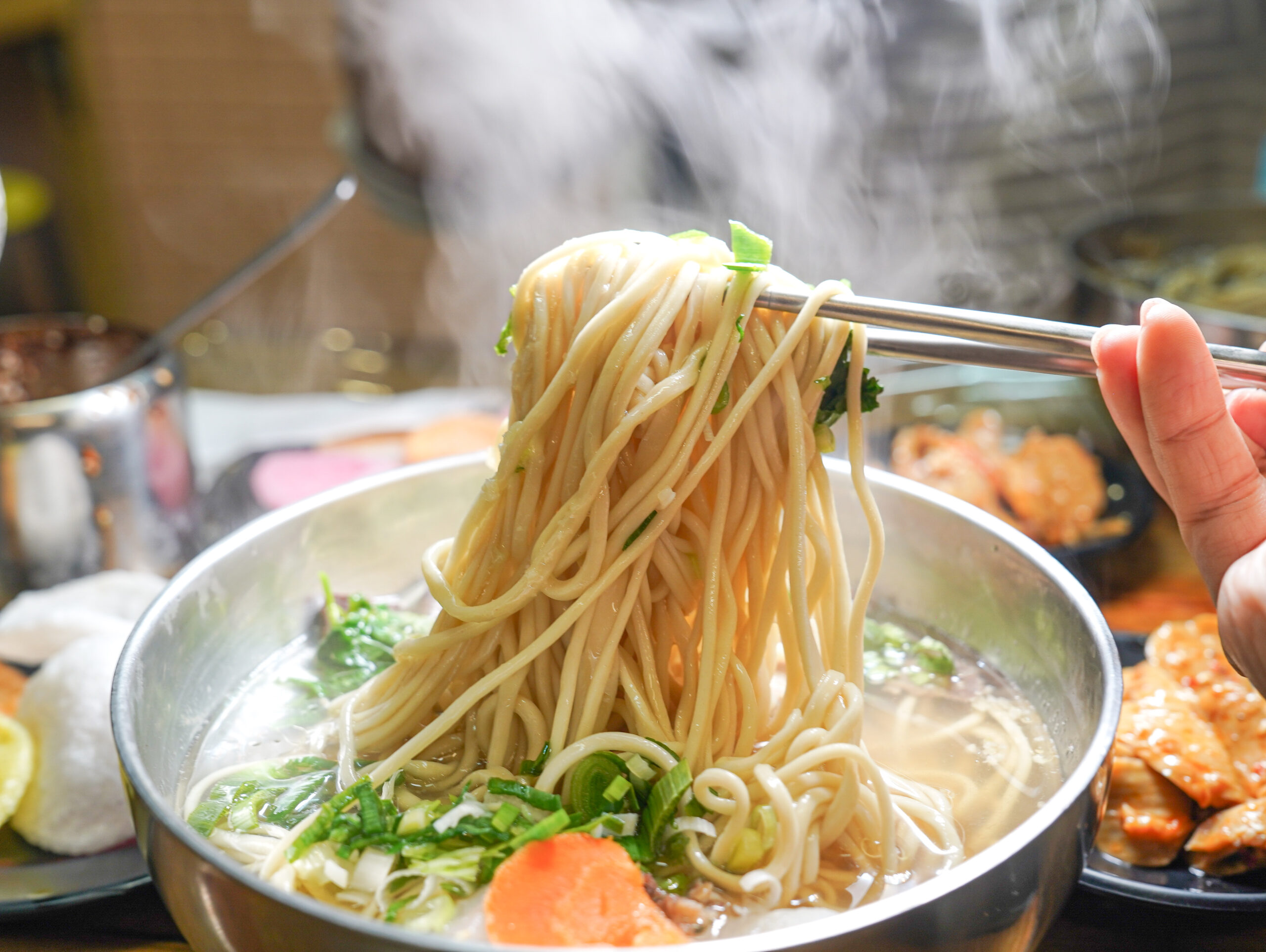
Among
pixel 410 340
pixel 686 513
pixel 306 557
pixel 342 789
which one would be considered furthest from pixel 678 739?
pixel 410 340

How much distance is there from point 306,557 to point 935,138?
11.4 feet

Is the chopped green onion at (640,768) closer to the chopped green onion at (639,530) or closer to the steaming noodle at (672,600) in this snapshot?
the steaming noodle at (672,600)

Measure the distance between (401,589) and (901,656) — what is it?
88 cm

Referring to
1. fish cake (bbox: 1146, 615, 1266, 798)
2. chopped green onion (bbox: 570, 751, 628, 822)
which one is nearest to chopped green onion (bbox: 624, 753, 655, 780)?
chopped green onion (bbox: 570, 751, 628, 822)

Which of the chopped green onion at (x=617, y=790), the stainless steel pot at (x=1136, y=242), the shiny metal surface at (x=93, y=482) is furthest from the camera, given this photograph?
the stainless steel pot at (x=1136, y=242)

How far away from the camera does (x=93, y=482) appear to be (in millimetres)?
2277

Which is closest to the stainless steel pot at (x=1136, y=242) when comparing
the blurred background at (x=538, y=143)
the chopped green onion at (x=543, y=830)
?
the blurred background at (x=538, y=143)

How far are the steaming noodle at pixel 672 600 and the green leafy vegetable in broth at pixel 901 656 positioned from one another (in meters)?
0.14

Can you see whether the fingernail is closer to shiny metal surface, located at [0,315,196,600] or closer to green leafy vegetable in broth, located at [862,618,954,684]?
green leafy vegetable in broth, located at [862,618,954,684]

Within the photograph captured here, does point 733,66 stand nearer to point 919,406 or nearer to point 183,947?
point 919,406

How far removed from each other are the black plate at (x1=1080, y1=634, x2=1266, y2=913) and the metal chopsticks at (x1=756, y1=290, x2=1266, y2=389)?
0.67 meters

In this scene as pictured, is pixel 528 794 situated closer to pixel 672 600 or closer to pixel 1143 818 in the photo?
pixel 672 600

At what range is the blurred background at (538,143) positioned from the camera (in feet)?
11.2

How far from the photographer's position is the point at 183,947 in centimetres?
147
